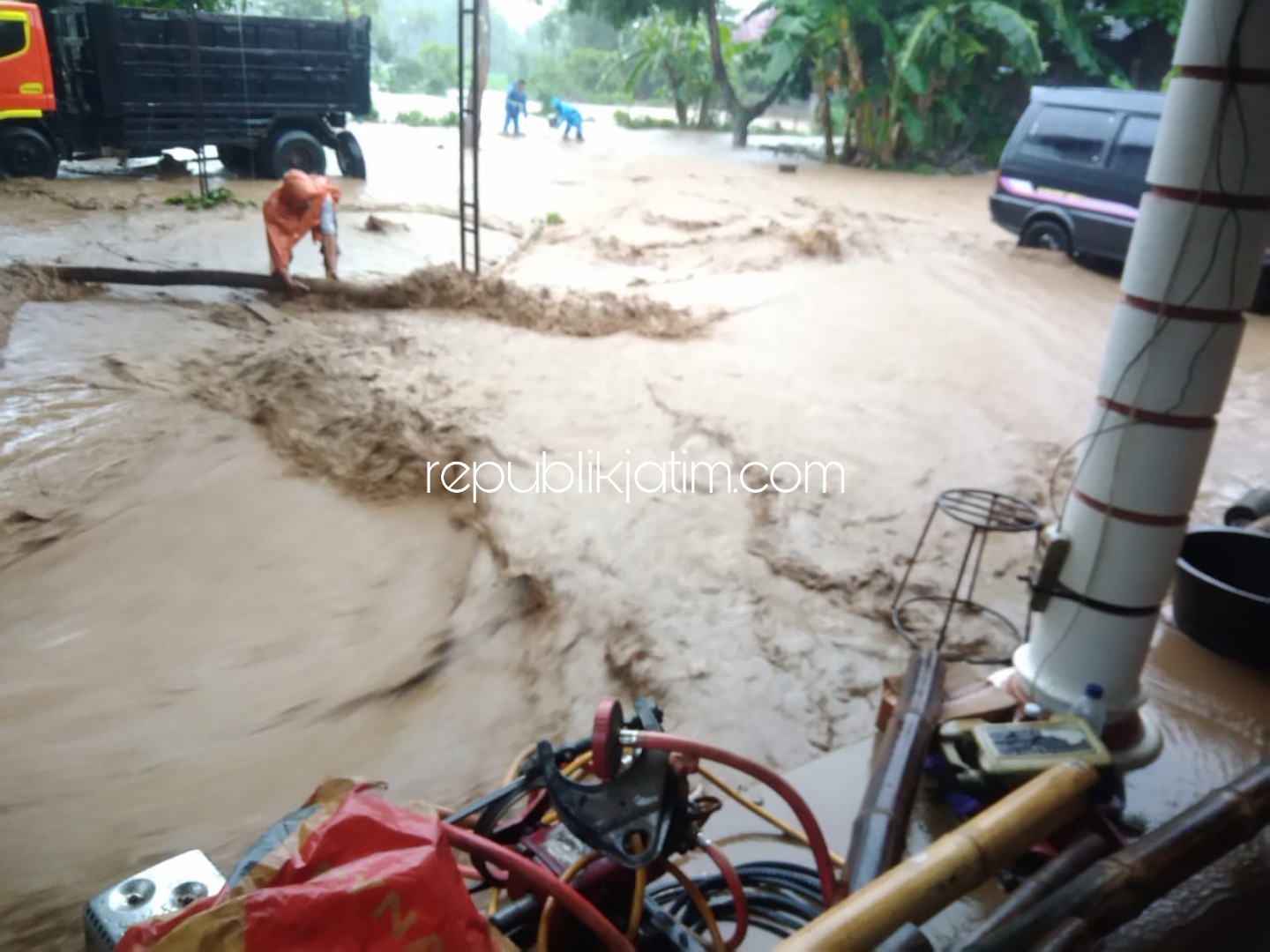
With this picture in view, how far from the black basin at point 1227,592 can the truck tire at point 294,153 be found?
12.5 meters

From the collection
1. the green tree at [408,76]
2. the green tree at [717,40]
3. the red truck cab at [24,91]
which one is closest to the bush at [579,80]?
the green tree at [408,76]

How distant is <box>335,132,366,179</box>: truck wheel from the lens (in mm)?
14312

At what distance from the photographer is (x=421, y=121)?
75.6ft

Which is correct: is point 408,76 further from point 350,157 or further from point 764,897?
point 764,897

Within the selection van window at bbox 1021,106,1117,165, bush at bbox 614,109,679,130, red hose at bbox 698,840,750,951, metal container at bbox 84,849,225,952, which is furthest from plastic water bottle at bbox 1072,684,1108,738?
bush at bbox 614,109,679,130

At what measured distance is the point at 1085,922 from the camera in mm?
2072

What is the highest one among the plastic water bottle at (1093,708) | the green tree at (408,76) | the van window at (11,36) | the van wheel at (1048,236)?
the green tree at (408,76)

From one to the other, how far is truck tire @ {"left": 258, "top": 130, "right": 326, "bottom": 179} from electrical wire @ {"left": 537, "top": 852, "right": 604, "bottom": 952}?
13222 millimetres

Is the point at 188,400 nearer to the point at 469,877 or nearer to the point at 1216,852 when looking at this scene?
the point at 469,877

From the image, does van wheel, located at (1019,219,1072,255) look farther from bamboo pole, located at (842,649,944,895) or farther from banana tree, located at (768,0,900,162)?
bamboo pole, located at (842,649,944,895)

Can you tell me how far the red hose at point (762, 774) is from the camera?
2033mm

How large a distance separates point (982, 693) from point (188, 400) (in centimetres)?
511

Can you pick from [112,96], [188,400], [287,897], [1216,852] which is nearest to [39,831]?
[287,897]

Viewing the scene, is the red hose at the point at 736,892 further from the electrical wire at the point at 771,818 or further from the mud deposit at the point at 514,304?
the mud deposit at the point at 514,304
